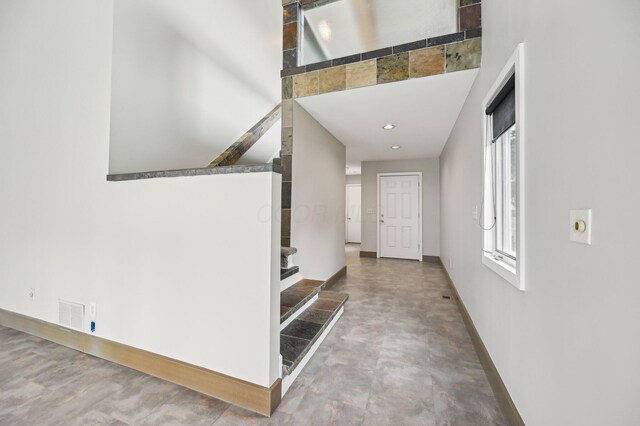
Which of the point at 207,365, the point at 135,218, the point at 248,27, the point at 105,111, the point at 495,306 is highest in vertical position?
the point at 248,27

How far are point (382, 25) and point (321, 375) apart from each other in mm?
3034

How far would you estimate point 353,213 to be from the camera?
9.17 m

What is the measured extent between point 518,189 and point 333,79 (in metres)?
1.92

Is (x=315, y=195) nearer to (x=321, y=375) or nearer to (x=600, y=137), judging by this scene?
(x=321, y=375)

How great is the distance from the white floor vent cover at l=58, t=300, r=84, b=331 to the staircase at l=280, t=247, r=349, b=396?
4.97 ft

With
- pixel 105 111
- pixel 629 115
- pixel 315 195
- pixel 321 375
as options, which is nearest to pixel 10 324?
pixel 105 111

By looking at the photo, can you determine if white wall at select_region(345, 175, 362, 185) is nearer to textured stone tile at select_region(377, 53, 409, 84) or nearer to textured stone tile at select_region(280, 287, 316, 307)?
textured stone tile at select_region(377, 53, 409, 84)

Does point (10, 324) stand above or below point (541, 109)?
below

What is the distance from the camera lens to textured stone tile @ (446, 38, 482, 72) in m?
2.12

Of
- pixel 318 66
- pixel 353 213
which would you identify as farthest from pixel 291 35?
pixel 353 213

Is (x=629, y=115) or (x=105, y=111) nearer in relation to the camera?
(x=629, y=115)

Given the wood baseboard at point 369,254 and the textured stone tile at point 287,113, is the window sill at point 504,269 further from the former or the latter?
the wood baseboard at point 369,254

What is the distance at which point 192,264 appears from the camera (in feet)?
5.33

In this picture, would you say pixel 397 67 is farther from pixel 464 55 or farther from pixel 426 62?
pixel 464 55
